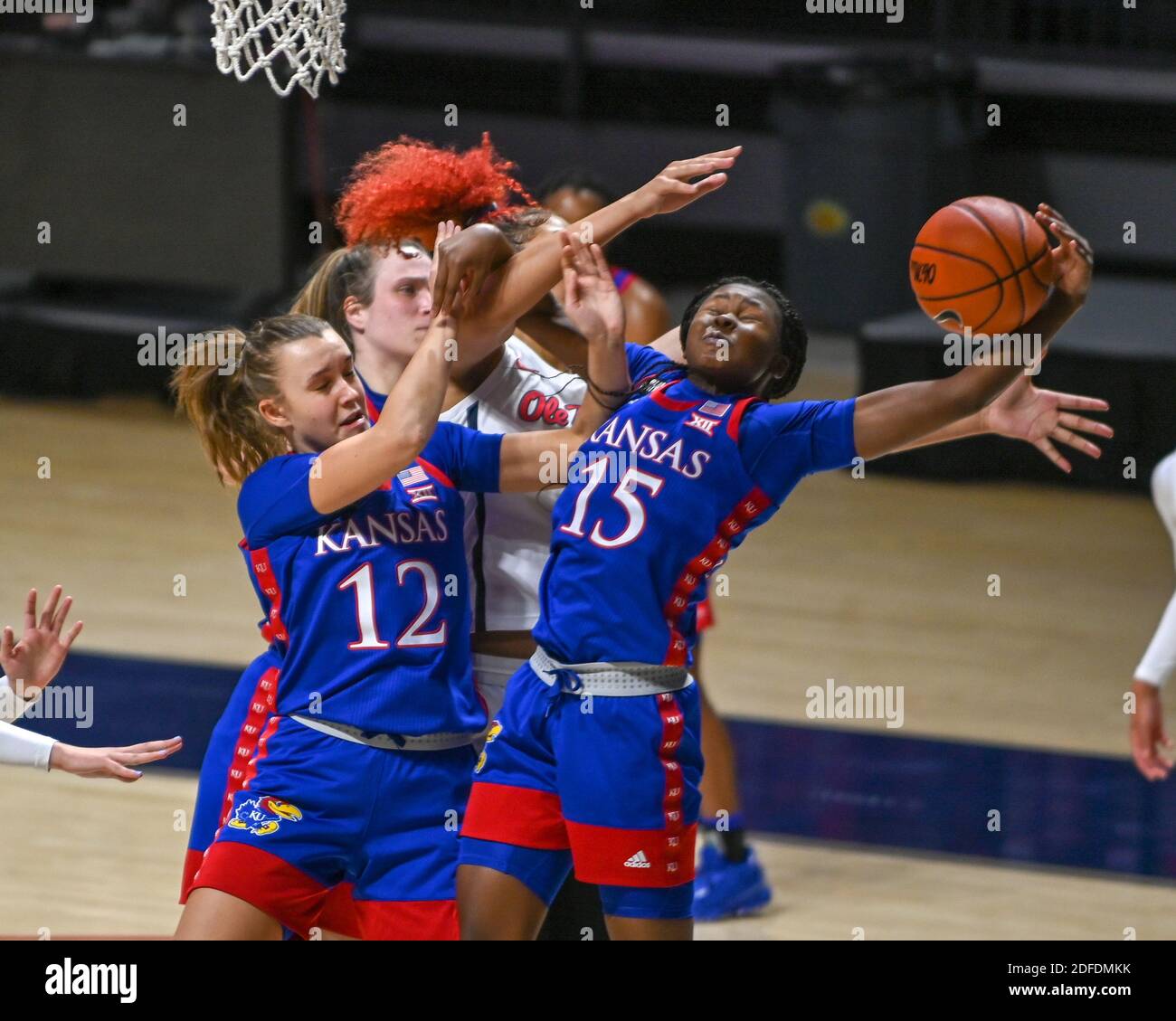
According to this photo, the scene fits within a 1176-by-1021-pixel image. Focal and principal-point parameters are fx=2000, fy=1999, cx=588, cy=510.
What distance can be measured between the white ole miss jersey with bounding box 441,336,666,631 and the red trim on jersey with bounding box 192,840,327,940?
79 centimetres

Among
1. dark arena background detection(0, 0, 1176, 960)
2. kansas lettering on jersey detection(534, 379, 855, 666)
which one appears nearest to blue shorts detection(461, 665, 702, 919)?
kansas lettering on jersey detection(534, 379, 855, 666)

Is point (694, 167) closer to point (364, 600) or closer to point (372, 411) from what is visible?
point (372, 411)

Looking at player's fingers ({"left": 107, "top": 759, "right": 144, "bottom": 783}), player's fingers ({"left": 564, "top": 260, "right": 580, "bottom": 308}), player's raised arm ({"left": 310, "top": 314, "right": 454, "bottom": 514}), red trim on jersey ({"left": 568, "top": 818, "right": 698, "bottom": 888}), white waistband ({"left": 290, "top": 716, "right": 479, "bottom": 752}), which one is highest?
player's fingers ({"left": 564, "top": 260, "right": 580, "bottom": 308})

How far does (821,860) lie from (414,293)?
8.31ft

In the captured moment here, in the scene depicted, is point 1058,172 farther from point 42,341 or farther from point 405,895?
point 405,895

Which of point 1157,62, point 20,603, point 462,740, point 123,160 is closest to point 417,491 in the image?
point 462,740

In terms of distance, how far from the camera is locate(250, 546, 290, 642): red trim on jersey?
3.46m

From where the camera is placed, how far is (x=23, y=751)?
11.3ft

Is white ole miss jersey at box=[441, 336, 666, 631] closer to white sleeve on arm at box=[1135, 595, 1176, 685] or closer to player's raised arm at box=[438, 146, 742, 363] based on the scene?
player's raised arm at box=[438, 146, 742, 363]

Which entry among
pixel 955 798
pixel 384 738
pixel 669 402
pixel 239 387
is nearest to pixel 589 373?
pixel 669 402

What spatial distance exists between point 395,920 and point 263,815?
286 mm

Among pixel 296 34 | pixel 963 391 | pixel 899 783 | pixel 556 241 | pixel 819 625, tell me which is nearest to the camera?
pixel 963 391

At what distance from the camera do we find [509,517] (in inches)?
156

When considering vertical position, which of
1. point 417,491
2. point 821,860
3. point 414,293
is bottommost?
point 821,860
